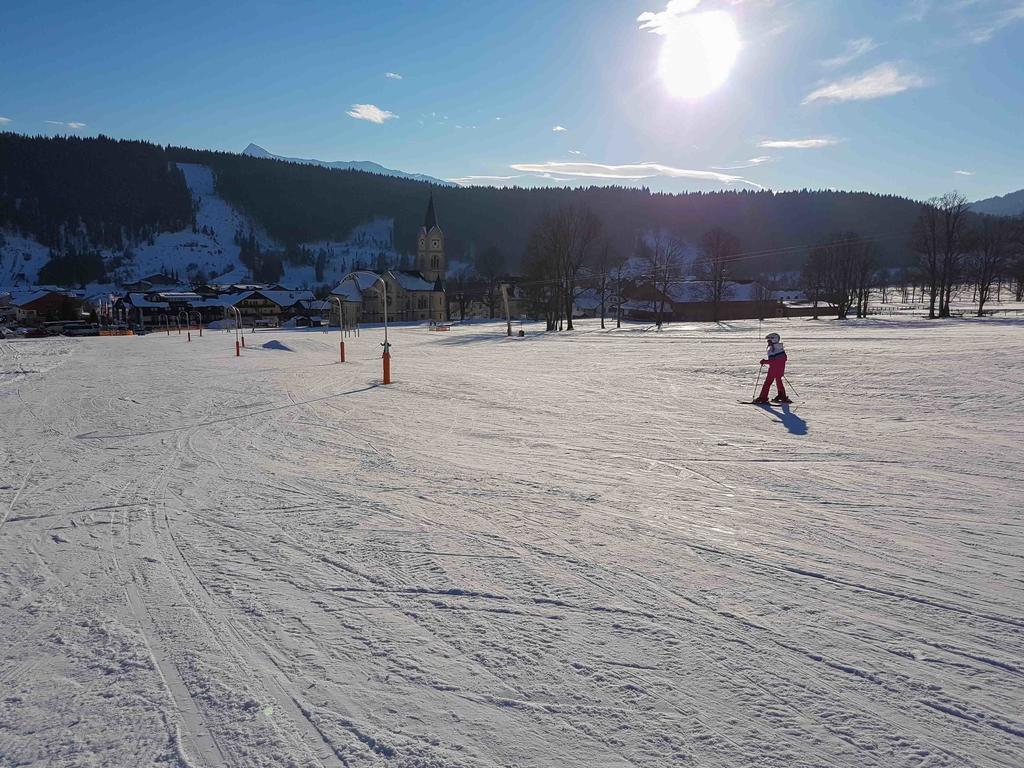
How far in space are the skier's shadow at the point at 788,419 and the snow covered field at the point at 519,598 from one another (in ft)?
0.64

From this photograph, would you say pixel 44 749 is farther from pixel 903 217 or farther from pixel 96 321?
pixel 903 217

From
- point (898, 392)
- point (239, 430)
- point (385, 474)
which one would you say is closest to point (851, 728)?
point (385, 474)

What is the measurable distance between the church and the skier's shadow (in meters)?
91.0

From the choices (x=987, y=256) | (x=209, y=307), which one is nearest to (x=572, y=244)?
(x=987, y=256)

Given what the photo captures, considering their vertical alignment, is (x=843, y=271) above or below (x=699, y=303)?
above

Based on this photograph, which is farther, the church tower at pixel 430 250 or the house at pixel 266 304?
the house at pixel 266 304

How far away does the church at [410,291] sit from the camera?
10225 centimetres

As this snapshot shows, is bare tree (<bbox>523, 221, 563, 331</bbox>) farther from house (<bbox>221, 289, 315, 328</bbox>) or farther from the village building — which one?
house (<bbox>221, 289, 315, 328</bbox>)

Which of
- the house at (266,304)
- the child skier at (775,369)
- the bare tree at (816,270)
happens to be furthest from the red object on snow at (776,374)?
the house at (266,304)

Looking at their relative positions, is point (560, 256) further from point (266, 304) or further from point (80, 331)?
point (266, 304)

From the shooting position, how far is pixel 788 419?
11.4 m

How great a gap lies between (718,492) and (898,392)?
357 inches

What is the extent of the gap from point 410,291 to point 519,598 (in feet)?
342

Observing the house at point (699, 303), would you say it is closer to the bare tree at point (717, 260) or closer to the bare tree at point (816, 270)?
the bare tree at point (717, 260)
